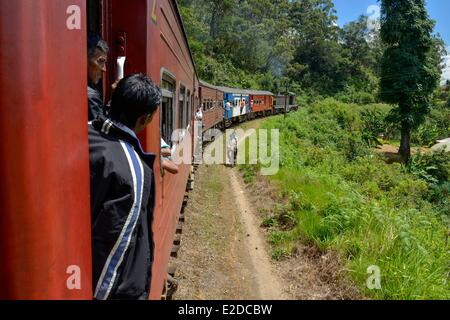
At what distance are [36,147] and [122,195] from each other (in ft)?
1.51

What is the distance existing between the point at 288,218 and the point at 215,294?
2899 millimetres

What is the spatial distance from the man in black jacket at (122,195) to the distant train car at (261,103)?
27473 millimetres

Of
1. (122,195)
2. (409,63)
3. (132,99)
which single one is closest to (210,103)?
(132,99)

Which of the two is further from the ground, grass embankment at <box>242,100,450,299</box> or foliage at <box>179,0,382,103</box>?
foliage at <box>179,0,382,103</box>

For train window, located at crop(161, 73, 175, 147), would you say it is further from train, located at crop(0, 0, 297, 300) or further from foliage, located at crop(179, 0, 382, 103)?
foliage, located at crop(179, 0, 382, 103)

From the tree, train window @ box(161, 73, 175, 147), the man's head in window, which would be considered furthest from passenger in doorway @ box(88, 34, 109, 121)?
the tree

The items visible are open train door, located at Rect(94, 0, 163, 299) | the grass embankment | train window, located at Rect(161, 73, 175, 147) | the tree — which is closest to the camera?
open train door, located at Rect(94, 0, 163, 299)

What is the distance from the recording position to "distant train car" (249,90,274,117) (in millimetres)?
30253

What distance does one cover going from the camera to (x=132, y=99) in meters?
1.72

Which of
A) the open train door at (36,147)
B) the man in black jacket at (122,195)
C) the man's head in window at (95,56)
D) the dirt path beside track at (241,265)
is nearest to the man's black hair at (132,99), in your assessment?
the man in black jacket at (122,195)

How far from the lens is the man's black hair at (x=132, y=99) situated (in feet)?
5.63

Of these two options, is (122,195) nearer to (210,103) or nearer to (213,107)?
(210,103)

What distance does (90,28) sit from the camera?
211 centimetres

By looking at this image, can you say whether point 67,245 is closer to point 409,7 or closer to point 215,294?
point 215,294
